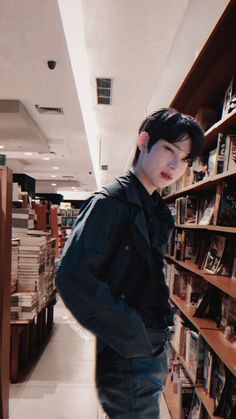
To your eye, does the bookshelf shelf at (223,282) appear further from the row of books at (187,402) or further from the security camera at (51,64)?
the security camera at (51,64)

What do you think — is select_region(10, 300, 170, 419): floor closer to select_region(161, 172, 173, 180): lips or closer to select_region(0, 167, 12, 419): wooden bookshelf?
select_region(0, 167, 12, 419): wooden bookshelf

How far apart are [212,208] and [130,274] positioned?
118 cm

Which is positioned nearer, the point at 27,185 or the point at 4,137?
the point at 4,137

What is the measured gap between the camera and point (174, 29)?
2.66 metres

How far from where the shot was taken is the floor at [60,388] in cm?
238

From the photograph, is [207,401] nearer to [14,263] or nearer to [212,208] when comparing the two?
[212,208]

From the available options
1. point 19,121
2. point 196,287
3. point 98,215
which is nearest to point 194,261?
point 196,287

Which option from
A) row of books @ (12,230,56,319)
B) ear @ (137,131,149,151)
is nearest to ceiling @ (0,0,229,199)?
ear @ (137,131,149,151)

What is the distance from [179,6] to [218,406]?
102 inches

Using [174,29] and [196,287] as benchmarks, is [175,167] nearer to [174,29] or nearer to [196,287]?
[196,287]

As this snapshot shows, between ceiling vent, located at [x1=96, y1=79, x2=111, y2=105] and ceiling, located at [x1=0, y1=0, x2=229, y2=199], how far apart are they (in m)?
0.07

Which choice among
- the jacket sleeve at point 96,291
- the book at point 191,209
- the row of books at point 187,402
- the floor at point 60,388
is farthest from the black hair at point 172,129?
the floor at point 60,388

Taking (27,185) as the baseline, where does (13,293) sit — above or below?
below

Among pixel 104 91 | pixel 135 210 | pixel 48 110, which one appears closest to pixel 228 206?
pixel 135 210
